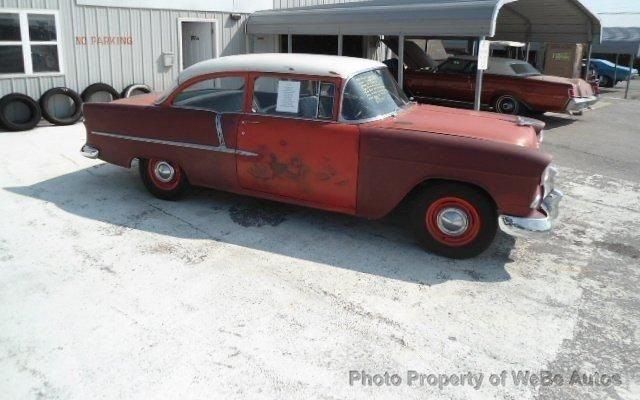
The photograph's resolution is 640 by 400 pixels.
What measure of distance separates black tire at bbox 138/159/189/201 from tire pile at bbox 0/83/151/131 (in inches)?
172

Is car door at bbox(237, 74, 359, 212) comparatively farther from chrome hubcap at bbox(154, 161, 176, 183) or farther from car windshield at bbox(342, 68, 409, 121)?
chrome hubcap at bbox(154, 161, 176, 183)

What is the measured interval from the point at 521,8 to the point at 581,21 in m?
1.72

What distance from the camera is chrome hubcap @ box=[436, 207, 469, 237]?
180 inches

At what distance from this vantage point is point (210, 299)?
153 inches

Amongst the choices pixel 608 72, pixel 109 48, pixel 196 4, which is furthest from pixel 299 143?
pixel 608 72

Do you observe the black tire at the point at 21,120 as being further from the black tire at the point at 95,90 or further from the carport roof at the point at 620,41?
the carport roof at the point at 620,41

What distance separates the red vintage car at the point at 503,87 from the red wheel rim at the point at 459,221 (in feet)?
29.1

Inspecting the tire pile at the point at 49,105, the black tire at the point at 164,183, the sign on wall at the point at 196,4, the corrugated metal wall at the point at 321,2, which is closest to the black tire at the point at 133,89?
the tire pile at the point at 49,105

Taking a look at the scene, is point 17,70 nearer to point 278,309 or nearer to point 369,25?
point 369,25

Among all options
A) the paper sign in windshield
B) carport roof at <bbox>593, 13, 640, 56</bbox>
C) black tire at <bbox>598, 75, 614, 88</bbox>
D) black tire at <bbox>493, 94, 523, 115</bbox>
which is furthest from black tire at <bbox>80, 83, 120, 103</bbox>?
black tire at <bbox>598, 75, 614, 88</bbox>

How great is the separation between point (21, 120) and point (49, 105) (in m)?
0.60

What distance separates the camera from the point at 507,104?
12797 millimetres

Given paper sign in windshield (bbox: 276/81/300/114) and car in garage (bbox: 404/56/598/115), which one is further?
car in garage (bbox: 404/56/598/115)

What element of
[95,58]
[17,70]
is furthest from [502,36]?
[17,70]
